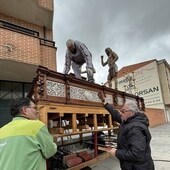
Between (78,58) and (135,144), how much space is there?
10.8 feet

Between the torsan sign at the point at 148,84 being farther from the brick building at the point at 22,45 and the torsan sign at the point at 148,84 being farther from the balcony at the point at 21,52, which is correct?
the balcony at the point at 21,52

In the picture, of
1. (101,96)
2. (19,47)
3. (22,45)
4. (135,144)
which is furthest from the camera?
(22,45)

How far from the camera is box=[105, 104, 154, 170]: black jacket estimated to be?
2.49m

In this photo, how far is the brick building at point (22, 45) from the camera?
6.59 m

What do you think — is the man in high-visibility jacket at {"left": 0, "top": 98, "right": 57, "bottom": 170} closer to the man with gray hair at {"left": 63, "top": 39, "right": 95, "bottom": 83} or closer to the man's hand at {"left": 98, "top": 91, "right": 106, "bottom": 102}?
the man's hand at {"left": 98, "top": 91, "right": 106, "bottom": 102}

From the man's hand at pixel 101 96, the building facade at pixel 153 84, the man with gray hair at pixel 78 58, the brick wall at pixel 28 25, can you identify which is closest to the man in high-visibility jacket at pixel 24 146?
the man's hand at pixel 101 96

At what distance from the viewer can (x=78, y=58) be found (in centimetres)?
537

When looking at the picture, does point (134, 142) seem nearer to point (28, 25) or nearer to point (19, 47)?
point (19, 47)

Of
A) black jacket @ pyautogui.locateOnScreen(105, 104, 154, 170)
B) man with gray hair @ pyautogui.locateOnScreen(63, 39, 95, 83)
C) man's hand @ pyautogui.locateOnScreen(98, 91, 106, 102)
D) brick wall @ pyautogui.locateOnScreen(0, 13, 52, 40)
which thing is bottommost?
black jacket @ pyautogui.locateOnScreen(105, 104, 154, 170)

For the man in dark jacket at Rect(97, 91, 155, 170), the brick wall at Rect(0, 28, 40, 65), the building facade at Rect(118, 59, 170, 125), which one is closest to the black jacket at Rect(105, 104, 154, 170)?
the man in dark jacket at Rect(97, 91, 155, 170)

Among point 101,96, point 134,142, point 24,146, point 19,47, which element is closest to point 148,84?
point 19,47

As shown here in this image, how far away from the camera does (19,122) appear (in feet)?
6.51

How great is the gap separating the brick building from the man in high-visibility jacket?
16.1 ft

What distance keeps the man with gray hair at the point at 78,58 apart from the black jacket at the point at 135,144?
231 cm
